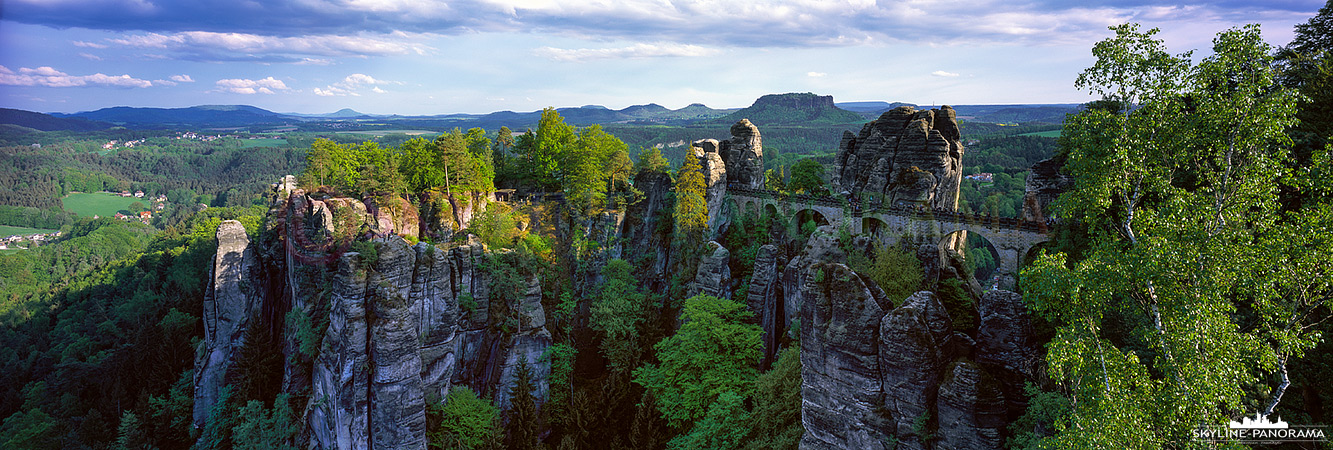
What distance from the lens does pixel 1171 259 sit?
36.4ft

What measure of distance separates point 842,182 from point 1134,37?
25809 mm

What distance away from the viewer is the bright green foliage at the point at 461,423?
1078 inches

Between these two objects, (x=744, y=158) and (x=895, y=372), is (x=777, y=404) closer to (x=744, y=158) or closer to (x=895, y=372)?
(x=895, y=372)

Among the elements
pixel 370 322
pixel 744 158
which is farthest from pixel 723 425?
pixel 744 158

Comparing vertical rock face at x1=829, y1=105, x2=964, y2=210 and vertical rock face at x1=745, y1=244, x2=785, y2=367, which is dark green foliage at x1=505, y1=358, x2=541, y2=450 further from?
vertical rock face at x1=829, y1=105, x2=964, y2=210

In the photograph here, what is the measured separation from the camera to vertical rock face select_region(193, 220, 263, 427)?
117ft

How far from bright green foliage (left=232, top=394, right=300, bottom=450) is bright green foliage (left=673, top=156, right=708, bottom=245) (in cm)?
2296

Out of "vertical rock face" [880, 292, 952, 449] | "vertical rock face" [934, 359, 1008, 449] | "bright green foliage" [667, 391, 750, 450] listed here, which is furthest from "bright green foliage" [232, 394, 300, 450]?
"vertical rock face" [934, 359, 1008, 449]

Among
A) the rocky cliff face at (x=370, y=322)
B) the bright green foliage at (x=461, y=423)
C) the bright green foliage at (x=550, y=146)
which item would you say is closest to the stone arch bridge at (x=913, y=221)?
the bright green foliage at (x=550, y=146)

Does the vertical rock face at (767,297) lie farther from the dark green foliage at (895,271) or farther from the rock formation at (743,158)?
the rock formation at (743,158)

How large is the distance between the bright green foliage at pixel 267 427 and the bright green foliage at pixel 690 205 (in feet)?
75.3

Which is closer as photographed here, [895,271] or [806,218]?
[895,271]

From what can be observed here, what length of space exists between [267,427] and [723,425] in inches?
957

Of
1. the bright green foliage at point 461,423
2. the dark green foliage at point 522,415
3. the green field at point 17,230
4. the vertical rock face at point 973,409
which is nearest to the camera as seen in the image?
the vertical rock face at point 973,409
